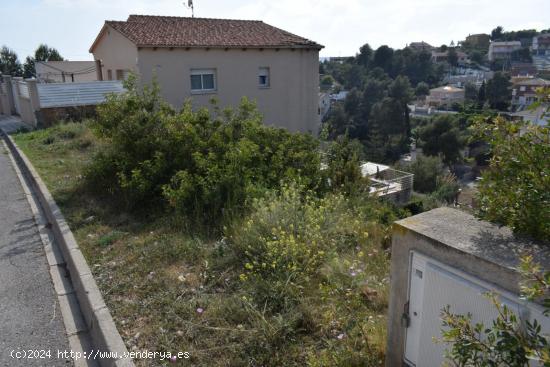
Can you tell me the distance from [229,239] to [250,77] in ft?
53.6

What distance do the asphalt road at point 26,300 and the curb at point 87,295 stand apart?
0.22m

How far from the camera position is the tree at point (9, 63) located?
115 feet

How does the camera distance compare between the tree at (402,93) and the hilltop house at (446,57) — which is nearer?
the tree at (402,93)

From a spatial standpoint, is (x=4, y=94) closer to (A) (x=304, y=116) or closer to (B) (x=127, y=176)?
(A) (x=304, y=116)

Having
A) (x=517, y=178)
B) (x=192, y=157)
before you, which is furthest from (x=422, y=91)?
(x=517, y=178)

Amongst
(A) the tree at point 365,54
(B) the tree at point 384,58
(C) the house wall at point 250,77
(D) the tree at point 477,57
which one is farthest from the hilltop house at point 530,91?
(D) the tree at point 477,57

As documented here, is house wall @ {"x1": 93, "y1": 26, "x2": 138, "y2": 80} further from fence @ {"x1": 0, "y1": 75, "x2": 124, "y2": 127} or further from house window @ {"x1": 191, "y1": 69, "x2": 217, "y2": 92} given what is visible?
house window @ {"x1": 191, "y1": 69, "x2": 217, "y2": 92}

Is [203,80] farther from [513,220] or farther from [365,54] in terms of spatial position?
[365,54]

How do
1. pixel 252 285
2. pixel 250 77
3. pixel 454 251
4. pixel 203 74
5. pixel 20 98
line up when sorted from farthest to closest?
pixel 250 77 → pixel 203 74 → pixel 20 98 → pixel 252 285 → pixel 454 251

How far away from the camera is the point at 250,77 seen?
20031 mm

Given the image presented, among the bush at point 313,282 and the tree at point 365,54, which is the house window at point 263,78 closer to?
the bush at point 313,282

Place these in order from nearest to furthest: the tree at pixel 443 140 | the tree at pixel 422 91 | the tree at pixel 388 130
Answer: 1. the tree at pixel 443 140
2. the tree at pixel 388 130
3. the tree at pixel 422 91

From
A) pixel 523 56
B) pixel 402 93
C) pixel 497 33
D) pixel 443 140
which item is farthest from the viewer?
pixel 497 33

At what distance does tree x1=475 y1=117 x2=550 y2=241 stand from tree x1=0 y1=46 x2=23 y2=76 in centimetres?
4113
